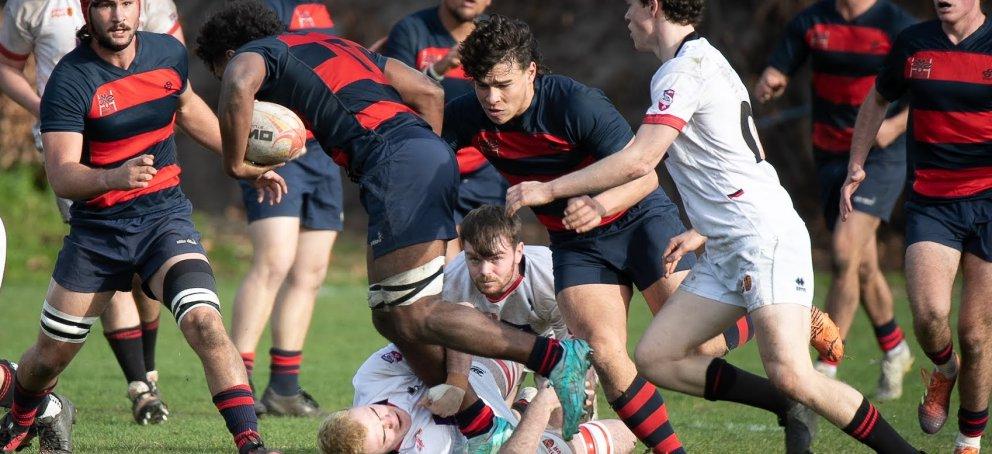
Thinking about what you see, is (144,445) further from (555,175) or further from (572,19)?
(572,19)

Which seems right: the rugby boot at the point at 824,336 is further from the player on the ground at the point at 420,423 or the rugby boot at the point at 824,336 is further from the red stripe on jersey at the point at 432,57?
the red stripe on jersey at the point at 432,57

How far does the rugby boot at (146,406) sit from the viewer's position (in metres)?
6.02

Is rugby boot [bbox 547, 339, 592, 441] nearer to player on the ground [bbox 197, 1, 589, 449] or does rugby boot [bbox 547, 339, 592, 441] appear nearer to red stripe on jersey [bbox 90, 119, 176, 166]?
player on the ground [bbox 197, 1, 589, 449]

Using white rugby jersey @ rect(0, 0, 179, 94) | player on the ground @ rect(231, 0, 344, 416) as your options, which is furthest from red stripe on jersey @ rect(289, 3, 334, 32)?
white rugby jersey @ rect(0, 0, 179, 94)

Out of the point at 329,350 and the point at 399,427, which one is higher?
the point at 399,427

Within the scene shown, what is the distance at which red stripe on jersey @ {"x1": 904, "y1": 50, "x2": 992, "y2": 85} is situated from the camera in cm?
532

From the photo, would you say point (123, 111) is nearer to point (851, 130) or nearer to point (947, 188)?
point (947, 188)

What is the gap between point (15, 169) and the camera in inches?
529

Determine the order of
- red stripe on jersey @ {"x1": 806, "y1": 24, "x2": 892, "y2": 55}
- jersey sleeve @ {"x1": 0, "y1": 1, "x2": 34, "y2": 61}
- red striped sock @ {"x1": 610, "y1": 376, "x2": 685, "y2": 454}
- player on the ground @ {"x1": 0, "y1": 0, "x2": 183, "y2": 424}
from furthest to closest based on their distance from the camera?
red stripe on jersey @ {"x1": 806, "y1": 24, "x2": 892, "y2": 55} < jersey sleeve @ {"x1": 0, "y1": 1, "x2": 34, "y2": 61} < player on the ground @ {"x1": 0, "y1": 0, "x2": 183, "y2": 424} < red striped sock @ {"x1": 610, "y1": 376, "x2": 685, "y2": 454}

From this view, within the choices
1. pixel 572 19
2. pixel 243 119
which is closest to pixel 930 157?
pixel 243 119

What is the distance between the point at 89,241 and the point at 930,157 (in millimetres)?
3745

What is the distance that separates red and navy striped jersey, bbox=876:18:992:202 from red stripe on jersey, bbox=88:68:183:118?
10.7 ft

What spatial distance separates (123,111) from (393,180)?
1344 mm

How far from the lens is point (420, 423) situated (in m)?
4.70
